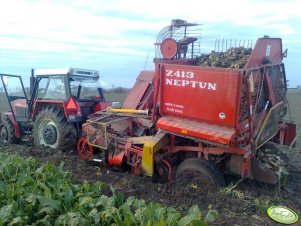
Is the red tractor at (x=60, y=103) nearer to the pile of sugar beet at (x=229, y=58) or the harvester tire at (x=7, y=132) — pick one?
the harvester tire at (x=7, y=132)

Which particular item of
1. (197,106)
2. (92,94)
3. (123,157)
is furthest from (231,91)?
(92,94)

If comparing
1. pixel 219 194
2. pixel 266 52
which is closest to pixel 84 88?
pixel 266 52

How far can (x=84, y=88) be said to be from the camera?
29.3 ft

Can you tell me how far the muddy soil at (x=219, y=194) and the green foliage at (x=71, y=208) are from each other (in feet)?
2.00

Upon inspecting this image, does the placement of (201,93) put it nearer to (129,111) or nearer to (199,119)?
(199,119)

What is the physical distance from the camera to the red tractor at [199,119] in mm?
5797

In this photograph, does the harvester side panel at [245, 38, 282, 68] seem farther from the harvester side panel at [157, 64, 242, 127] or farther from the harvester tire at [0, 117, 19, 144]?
the harvester tire at [0, 117, 19, 144]

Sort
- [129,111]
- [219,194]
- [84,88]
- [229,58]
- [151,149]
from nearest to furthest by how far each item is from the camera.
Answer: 1. [219,194]
2. [151,149]
3. [229,58]
4. [129,111]
5. [84,88]

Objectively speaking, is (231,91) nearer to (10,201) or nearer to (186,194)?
(186,194)

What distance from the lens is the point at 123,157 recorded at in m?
7.05

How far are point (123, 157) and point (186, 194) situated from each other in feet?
5.59

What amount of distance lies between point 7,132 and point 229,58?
20.9ft

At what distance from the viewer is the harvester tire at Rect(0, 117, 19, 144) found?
10289mm

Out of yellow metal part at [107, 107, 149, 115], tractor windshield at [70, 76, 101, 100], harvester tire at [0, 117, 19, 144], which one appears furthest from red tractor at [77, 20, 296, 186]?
harvester tire at [0, 117, 19, 144]
